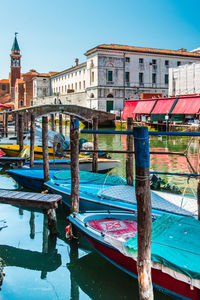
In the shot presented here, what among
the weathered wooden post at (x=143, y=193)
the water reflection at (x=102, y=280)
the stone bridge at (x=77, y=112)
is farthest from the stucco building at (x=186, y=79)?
the weathered wooden post at (x=143, y=193)

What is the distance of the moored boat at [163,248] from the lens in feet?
12.4

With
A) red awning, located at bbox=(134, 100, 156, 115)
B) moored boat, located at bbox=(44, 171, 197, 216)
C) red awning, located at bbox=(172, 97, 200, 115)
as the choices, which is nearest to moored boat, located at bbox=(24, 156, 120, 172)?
moored boat, located at bbox=(44, 171, 197, 216)

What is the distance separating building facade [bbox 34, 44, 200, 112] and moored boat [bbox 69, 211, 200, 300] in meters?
32.9

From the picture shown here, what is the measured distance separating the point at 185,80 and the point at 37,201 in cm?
2770

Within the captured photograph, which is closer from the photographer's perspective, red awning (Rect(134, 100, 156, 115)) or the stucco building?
red awning (Rect(134, 100, 156, 115))

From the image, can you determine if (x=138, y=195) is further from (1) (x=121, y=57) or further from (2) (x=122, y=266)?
(1) (x=121, y=57)

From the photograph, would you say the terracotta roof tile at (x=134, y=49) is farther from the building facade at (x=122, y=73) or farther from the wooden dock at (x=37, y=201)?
the wooden dock at (x=37, y=201)

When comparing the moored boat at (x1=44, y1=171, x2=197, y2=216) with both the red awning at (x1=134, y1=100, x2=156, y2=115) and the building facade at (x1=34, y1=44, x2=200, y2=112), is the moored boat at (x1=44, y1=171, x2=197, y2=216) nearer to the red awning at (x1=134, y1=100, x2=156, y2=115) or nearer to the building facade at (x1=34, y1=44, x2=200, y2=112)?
the red awning at (x1=134, y1=100, x2=156, y2=115)

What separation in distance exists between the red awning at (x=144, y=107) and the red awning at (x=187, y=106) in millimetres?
3091

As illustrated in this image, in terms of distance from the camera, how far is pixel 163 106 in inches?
1093

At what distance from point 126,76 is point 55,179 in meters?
32.1

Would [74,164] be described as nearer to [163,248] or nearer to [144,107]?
[163,248]

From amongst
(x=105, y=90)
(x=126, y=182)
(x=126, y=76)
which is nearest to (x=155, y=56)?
(x=126, y=76)

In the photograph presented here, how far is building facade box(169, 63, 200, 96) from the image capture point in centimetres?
2967
